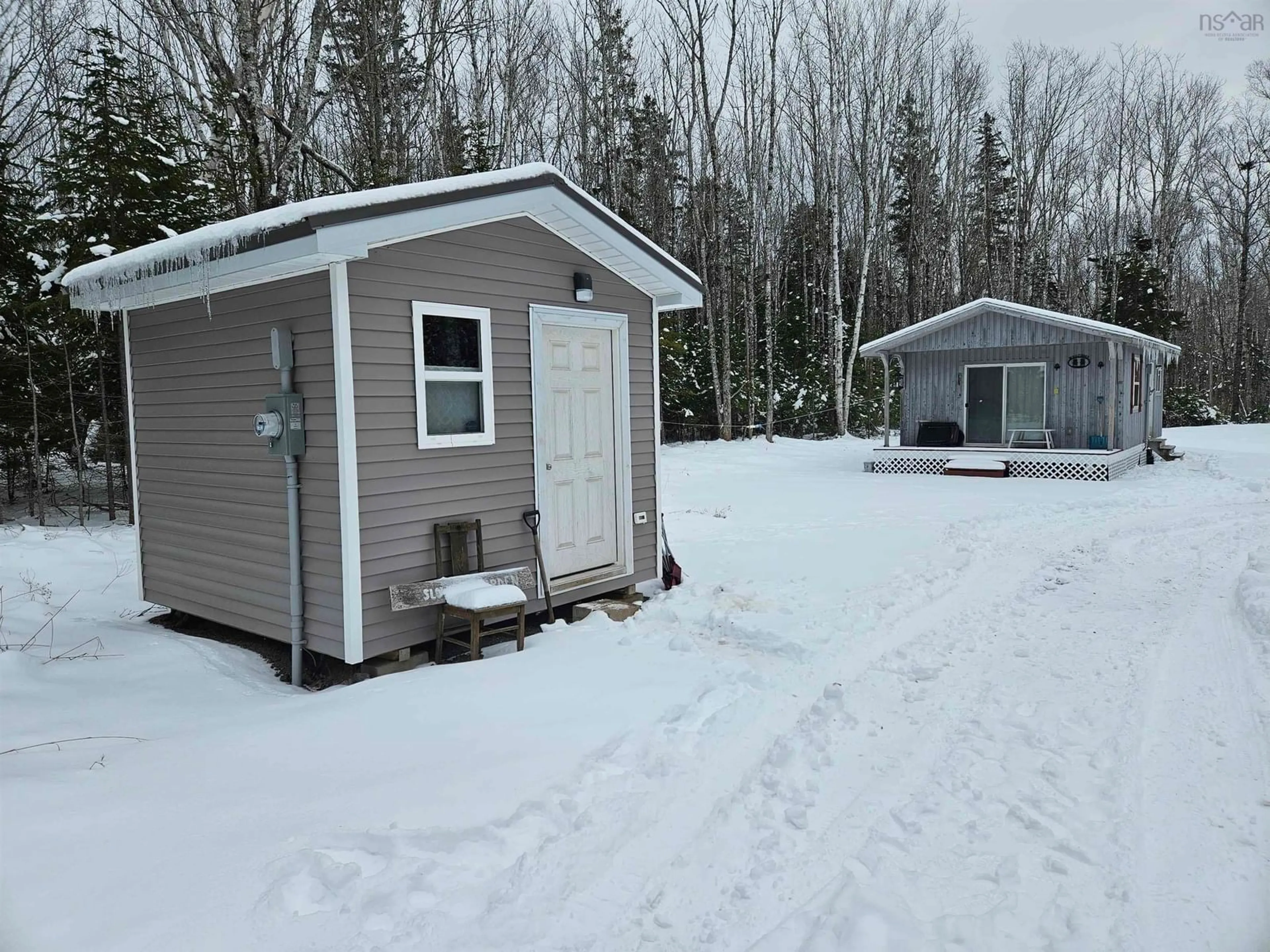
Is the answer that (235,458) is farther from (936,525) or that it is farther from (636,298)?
(936,525)

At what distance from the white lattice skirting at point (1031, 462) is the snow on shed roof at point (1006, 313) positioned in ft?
6.96

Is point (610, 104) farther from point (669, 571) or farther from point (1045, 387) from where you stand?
point (669, 571)

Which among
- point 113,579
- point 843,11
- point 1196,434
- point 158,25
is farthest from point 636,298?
point 1196,434

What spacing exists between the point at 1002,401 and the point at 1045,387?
2.63ft

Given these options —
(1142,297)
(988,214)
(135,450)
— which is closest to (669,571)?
(135,450)

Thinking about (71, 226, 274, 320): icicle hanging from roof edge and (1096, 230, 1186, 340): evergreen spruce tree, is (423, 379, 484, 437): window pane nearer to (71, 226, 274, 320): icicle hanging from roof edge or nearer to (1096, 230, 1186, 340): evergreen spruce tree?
(71, 226, 274, 320): icicle hanging from roof edge

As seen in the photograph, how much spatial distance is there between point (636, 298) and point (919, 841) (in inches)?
188

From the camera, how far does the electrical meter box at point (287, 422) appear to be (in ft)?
15.3

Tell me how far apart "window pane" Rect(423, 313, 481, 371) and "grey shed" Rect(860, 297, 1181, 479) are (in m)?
12.1

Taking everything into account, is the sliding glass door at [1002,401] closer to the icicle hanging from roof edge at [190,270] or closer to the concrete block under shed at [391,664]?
the concrete block under shed at [391,664]

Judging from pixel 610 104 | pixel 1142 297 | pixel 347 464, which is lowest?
pixel 347 464

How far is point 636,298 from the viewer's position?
6617mm

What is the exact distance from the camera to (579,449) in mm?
6125

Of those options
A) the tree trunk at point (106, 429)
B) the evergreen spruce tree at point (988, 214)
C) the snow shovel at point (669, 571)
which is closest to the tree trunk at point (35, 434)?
the tree trunk at point (106, 429)
